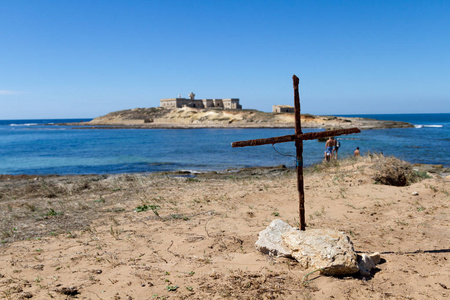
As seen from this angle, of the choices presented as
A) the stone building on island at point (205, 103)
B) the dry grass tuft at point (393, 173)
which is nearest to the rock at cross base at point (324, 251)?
the dry grass tuft at point (393, 173)

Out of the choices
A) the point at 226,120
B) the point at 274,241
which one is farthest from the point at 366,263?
the point at 226,120

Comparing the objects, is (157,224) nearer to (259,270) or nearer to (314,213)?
(259,270)

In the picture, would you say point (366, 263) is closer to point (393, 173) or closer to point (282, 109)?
point (393, 173)

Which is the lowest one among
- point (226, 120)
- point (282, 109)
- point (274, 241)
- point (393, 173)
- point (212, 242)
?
point (212, 242)

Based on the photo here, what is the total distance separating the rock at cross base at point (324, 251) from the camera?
12.8 feet

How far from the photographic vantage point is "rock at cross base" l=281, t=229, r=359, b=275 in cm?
391

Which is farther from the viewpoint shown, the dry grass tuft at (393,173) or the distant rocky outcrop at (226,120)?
the distant rocky outcrop at (226,120)

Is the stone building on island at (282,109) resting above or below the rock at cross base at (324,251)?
above

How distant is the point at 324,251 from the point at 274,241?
86 cm

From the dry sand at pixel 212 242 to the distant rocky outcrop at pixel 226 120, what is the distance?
49.9 metres

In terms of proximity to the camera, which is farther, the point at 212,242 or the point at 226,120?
the point at 226,120

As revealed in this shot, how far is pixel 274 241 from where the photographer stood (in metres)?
4.71

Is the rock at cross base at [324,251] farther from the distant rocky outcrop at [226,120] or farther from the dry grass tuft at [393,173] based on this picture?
the distant rocky outcrop at [226,120]

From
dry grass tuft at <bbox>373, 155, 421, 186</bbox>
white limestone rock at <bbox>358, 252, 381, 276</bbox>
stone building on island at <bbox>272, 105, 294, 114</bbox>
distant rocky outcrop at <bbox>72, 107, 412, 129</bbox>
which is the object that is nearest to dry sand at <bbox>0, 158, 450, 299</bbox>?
white limestone rock at <bbox>358, 252, 381, 276</bbox>
